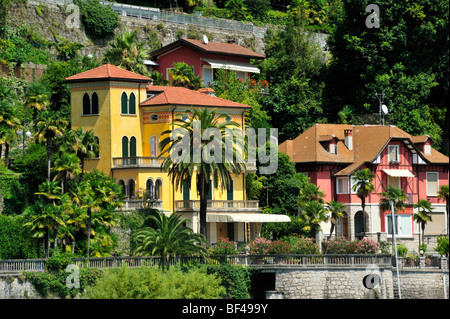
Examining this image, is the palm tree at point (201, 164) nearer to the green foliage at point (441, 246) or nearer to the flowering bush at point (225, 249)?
the flowering bush at point (225, 249)

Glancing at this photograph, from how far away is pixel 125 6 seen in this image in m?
100

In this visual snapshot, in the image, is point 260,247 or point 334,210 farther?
point 334,210

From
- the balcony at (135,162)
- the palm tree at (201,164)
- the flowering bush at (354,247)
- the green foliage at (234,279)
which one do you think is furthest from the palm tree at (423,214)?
the balcony at (135,162)

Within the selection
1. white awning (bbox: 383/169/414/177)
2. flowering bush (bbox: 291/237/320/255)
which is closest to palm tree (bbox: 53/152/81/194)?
flowering bush (bbox: 291/237/320/255)

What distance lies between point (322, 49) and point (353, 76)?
1030cm

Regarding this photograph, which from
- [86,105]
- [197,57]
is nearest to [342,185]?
[197,57]

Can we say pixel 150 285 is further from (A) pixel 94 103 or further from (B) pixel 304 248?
(A) pixel 94 103

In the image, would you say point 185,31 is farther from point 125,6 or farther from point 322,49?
point 322,49

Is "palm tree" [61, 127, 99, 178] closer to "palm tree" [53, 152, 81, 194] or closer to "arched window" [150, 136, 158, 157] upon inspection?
"palm tree" [53, 152, 81, 194]

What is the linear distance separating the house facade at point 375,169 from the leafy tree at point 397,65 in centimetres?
520

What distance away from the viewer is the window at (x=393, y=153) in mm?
85375

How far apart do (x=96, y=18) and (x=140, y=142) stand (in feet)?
66.5

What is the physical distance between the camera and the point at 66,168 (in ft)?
227
